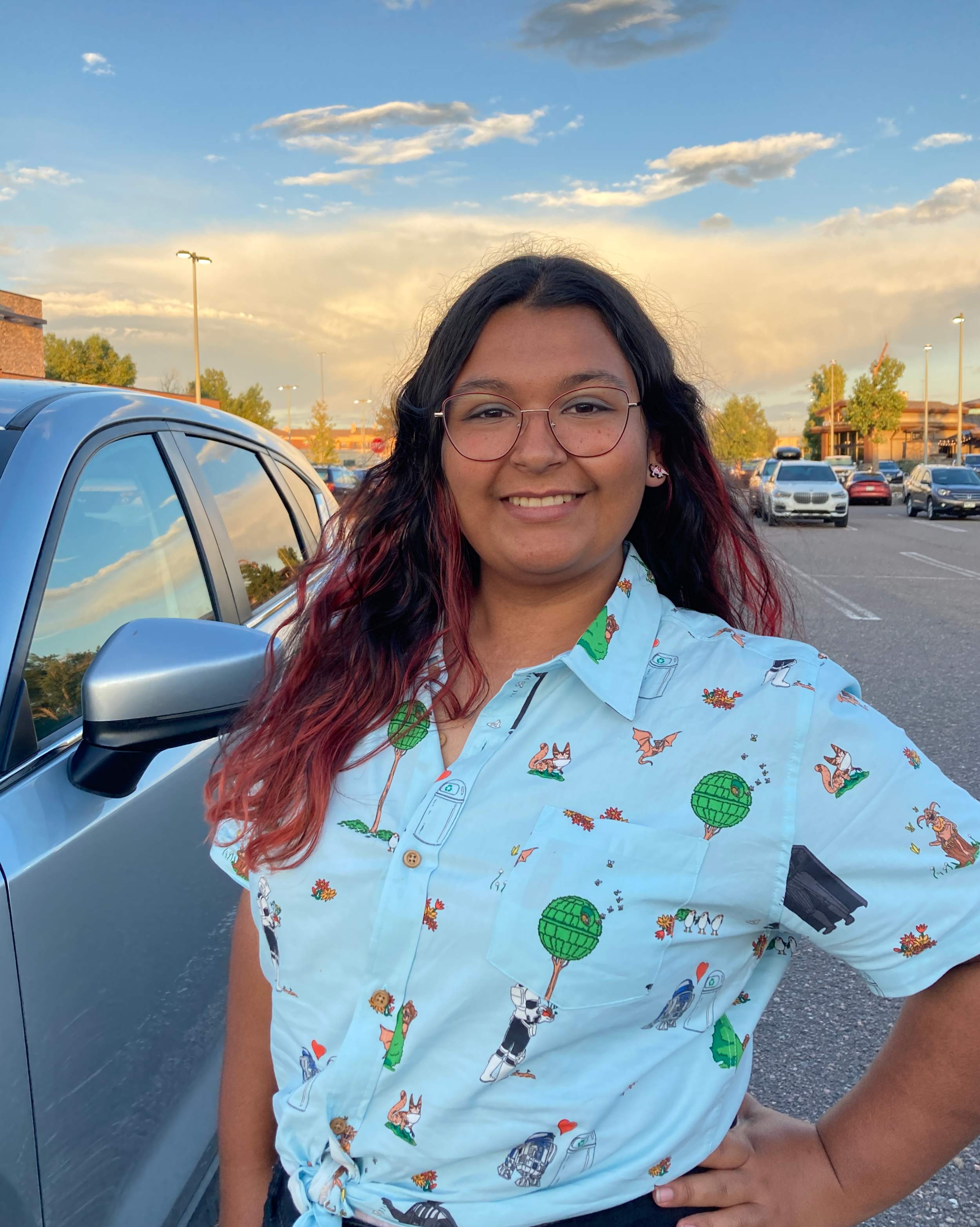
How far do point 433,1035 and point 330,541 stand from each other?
3.38 feet

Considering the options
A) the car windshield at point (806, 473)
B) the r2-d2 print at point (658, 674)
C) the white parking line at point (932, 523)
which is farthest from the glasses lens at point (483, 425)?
the car windshield at point (806, 473)

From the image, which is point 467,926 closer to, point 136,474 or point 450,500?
point 450,500

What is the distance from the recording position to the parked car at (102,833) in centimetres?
133

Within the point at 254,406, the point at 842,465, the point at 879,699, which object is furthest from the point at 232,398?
the point at 879,699

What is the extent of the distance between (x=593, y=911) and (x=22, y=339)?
27584 mm

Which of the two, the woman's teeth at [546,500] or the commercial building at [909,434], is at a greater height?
the commercial building at [909,434]

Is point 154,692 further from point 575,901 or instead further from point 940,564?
point 940,564

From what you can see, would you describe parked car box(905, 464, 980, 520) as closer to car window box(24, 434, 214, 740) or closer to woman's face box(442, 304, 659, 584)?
car window box(24, 434, 214, 740)

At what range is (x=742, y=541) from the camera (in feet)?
5.63

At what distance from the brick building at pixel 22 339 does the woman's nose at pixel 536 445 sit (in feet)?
74.5

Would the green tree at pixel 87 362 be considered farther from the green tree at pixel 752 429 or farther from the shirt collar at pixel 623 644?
the shirt collar at pixel 623 644

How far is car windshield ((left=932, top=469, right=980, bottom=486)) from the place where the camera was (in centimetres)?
2827

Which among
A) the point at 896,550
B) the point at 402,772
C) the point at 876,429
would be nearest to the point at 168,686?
the point at 402,772

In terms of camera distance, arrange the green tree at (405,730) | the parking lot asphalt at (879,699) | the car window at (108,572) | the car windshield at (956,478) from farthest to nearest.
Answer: the car windshield at (956,478) → the parking lot asphalt at (879,699) → the car window at (108,572) → the green tree at (405,730)
